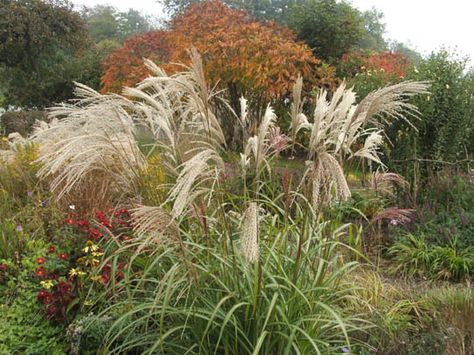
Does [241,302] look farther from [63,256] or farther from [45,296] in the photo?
[63,256]

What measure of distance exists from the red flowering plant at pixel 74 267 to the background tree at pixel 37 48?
22620 millimetres

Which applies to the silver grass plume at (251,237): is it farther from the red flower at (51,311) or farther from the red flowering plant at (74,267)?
the red flower at (51,311)

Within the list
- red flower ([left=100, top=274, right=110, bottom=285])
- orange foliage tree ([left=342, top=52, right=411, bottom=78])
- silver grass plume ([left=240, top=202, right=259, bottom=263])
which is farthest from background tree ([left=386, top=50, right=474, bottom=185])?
orange foliage tree ([left=342, top=52, right=411, bottom=78])

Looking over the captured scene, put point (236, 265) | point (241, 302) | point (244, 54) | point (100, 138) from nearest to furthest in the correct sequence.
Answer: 1. point (241, 302)
2. point (236, 265)
3. point (100, 138)
4. point (244, 54)

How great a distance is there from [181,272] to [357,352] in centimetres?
136

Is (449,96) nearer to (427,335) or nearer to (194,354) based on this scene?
(427,335)

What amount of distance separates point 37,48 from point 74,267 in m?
24.5

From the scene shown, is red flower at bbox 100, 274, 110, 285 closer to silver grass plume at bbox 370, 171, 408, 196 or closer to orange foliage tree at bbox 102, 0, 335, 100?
silver grass plume at bbox 370, 171, 408, 196

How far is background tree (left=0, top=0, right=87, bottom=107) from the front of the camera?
2445 centimetres

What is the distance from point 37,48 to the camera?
26.0 meters

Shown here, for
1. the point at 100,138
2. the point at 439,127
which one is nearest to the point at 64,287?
the point at 100,138

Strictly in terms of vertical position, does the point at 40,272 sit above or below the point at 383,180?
below

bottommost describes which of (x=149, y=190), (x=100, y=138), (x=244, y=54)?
(x=149, y=190)

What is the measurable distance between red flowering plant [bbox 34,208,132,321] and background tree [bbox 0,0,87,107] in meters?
22.6
